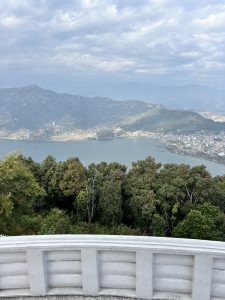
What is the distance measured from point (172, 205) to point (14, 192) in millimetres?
8053

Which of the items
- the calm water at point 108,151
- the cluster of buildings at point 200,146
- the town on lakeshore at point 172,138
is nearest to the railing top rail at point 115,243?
the calm water at point 108,151

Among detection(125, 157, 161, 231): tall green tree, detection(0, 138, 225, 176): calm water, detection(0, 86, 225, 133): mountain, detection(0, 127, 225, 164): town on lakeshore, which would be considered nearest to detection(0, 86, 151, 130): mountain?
detection(0, 86, 225, 133): mountain

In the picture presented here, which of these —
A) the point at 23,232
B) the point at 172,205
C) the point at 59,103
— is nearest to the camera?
the point at 23,232

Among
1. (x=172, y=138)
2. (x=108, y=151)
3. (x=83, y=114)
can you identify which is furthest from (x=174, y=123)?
(x=83, y=114)

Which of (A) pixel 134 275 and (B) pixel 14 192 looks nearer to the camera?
(A) pixel 134 275

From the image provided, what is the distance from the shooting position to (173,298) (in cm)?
314

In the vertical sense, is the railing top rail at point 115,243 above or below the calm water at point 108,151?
above

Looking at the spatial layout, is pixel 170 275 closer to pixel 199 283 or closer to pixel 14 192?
pixel 199 283

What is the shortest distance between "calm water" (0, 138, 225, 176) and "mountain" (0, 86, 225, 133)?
822 inches

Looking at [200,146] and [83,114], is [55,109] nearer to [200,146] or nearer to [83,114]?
[83,114]

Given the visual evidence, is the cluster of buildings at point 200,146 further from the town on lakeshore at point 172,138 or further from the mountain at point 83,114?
the mountain at point 83,114

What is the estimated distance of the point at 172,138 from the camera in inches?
3728

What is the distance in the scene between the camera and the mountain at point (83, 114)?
112 metres

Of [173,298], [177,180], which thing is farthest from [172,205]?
[173,298]
